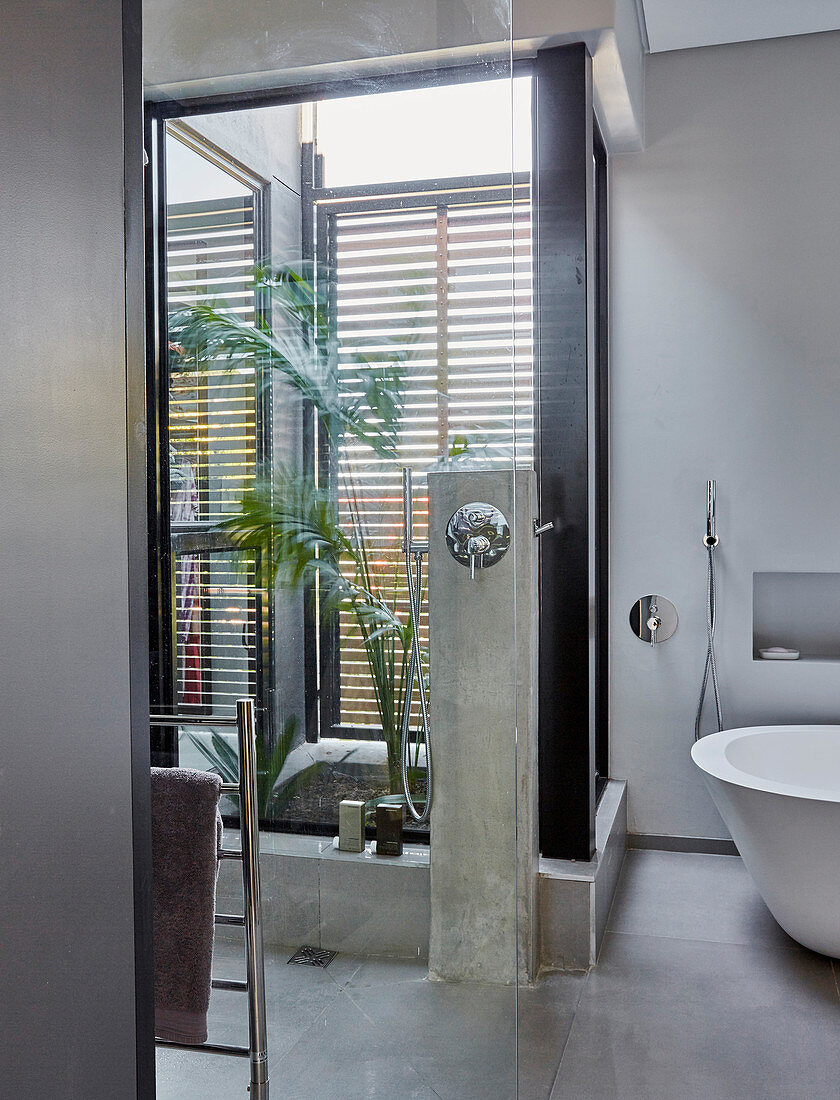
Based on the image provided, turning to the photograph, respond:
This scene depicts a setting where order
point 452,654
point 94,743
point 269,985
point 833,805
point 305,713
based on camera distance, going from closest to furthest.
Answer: point 94,743 < point 269,985 < point 305,713 < point 452,654 < point 833,805

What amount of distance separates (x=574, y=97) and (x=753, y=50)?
3.45 ft

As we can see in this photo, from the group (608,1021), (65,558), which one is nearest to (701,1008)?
(608,1021)

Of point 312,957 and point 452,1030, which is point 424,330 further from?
point 452,1030

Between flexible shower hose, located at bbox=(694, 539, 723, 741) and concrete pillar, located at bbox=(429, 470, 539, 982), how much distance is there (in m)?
1.80

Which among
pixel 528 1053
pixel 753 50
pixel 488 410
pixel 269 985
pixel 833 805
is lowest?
pixel 528 1053

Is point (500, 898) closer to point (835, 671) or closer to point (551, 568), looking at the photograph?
point (551, 568)

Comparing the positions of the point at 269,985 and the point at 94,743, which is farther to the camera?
the point at 269,985

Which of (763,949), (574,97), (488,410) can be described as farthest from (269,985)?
(574,97)

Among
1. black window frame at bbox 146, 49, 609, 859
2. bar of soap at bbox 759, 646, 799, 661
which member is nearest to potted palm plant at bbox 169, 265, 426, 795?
black window frame at bbox 146, 49, 609, 859

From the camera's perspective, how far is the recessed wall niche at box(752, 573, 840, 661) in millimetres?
3406

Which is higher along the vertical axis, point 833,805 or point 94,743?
point 94,743

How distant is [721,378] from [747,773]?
1.37m

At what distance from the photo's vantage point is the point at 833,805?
7.42 ft

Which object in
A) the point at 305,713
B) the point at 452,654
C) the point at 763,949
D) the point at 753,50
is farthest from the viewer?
the point at 753,50
